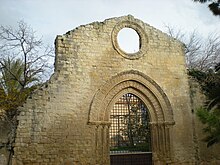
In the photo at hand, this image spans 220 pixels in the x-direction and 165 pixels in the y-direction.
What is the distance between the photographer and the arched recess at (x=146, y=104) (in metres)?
8.02

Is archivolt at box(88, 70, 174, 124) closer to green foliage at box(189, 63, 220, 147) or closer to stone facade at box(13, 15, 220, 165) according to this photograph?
stone facade at box(13, 15, 220, 165)

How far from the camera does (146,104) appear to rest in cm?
888

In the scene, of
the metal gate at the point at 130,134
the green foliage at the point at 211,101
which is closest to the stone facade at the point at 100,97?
the metal gate at the point at 130,134

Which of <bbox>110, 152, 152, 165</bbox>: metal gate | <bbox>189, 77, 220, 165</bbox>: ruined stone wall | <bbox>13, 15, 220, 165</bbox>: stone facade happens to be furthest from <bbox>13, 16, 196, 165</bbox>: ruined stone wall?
<bbox>110, 152, 152, 165</bbox>: metal gate

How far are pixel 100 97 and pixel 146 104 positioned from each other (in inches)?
73.8

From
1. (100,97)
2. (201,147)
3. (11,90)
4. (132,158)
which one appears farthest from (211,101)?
(11,90)

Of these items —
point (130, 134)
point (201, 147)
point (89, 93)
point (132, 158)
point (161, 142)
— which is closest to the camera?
point (89, 93)

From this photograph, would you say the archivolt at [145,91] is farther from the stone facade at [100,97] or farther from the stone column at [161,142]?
the stone column at [161,142]

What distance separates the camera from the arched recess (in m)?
8.02

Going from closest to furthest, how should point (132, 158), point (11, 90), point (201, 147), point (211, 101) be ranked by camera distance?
point (211, 101), point (132, 158), point (201, 147), point (11, 90)

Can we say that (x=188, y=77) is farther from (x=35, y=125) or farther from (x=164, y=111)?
(x=35, y=125)

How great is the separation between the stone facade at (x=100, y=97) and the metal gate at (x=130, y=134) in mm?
608

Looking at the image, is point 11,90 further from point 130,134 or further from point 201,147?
point 201,147

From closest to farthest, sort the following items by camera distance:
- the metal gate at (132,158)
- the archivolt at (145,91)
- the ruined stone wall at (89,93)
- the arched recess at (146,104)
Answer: the ruined stone wall at (89,93) → the arched recess at (146,104) → the archivolt at (145,91) → the metal gate at (132,158)
